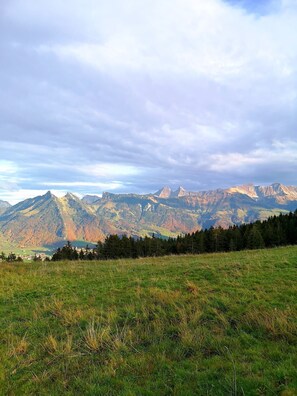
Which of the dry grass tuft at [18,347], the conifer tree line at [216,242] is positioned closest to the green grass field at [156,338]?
the dry grass tuft at [18,347]

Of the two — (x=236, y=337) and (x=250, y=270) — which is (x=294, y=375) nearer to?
(x=236, y=337)

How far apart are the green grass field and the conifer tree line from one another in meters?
38.6

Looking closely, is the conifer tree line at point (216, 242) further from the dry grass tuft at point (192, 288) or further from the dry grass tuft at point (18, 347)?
the dry grass tuft at point (18, 347)

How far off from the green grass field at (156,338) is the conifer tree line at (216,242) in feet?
127

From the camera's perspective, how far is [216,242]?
6756cm

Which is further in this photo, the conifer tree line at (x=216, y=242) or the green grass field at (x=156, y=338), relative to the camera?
the conifer tree line at (x=216, y=242)

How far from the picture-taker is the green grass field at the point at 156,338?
6434 millimetres

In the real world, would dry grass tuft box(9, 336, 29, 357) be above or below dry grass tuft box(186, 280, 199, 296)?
below

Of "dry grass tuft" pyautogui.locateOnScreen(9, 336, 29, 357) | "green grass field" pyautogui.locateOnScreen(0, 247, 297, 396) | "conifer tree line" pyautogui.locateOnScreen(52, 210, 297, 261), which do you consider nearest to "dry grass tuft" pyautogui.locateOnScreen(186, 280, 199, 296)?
"green grass field" pyautogui.locateOnScreen(0, 247, 297, 396)

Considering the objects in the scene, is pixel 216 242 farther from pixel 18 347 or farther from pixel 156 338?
pixel 18 347

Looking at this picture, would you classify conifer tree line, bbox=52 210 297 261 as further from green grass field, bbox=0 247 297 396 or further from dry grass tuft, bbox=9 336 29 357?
dry grass tuft, bbox=9 336 29 357

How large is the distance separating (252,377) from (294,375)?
2.81 feet

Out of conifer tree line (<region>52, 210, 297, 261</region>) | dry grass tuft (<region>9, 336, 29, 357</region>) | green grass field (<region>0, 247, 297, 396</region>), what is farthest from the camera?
conifer tree line (<region>52, 210, 297, 261</region>)

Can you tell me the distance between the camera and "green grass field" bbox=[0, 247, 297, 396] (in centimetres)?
643
